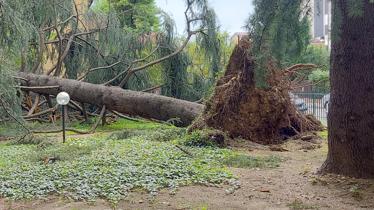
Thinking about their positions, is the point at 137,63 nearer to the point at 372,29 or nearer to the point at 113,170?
the point at 113,170

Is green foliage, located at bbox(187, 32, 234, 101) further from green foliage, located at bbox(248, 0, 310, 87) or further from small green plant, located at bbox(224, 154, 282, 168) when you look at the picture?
green foliage, located at bbox(248, 0, 310, 87)

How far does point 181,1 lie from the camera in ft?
34.7

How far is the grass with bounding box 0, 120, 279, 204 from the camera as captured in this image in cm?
459

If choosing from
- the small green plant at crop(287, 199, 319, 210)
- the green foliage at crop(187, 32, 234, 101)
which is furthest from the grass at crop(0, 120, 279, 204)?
the green foliage at crop(187, 32, 234, 101)

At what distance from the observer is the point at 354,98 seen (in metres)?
4.78

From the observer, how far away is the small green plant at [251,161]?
5656 mm

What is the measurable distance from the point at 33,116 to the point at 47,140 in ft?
11.0

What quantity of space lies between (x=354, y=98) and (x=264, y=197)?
1378 millimetres

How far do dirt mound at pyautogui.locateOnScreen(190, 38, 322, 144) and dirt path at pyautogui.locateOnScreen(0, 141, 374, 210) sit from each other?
248 centimetres

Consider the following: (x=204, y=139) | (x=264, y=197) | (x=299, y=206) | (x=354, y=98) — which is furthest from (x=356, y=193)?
(x=204, y=139)

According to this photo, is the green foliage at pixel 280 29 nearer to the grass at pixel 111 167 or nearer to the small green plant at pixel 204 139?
the grass at pixel 111 167

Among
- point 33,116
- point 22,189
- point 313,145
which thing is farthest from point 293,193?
point 33,116

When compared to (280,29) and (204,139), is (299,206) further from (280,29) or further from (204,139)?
(204,139)

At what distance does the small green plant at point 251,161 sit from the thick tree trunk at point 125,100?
2908mm
